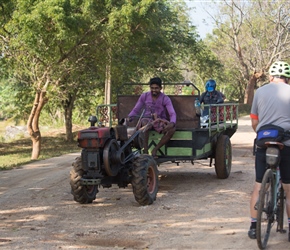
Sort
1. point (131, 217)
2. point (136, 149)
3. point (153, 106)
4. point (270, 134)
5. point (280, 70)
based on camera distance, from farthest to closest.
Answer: point (153, 106), point (136, 149), point (131, 217), point (280, 70), point (270, 134)

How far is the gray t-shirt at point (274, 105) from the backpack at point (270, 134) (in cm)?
5

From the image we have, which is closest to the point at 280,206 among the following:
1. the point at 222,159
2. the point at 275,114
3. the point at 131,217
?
the point at 275,114

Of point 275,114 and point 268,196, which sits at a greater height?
point 275,114

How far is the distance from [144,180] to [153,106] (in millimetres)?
2147

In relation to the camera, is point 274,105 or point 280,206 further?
point 280,206

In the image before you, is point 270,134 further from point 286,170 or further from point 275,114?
point 286,170

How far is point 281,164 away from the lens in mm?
6316

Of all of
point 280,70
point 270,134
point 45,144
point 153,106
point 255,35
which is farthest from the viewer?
point 255,35

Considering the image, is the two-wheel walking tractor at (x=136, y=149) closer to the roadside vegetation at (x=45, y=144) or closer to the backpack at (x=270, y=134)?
the backpack at (x=270, y=134)

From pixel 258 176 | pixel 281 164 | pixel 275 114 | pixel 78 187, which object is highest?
pixel 275 114

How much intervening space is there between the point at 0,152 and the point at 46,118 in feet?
41.7

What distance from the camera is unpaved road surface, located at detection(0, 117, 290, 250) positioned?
21.5 feet

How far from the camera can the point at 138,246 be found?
6.43m

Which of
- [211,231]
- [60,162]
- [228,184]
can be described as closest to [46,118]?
[60,162]
